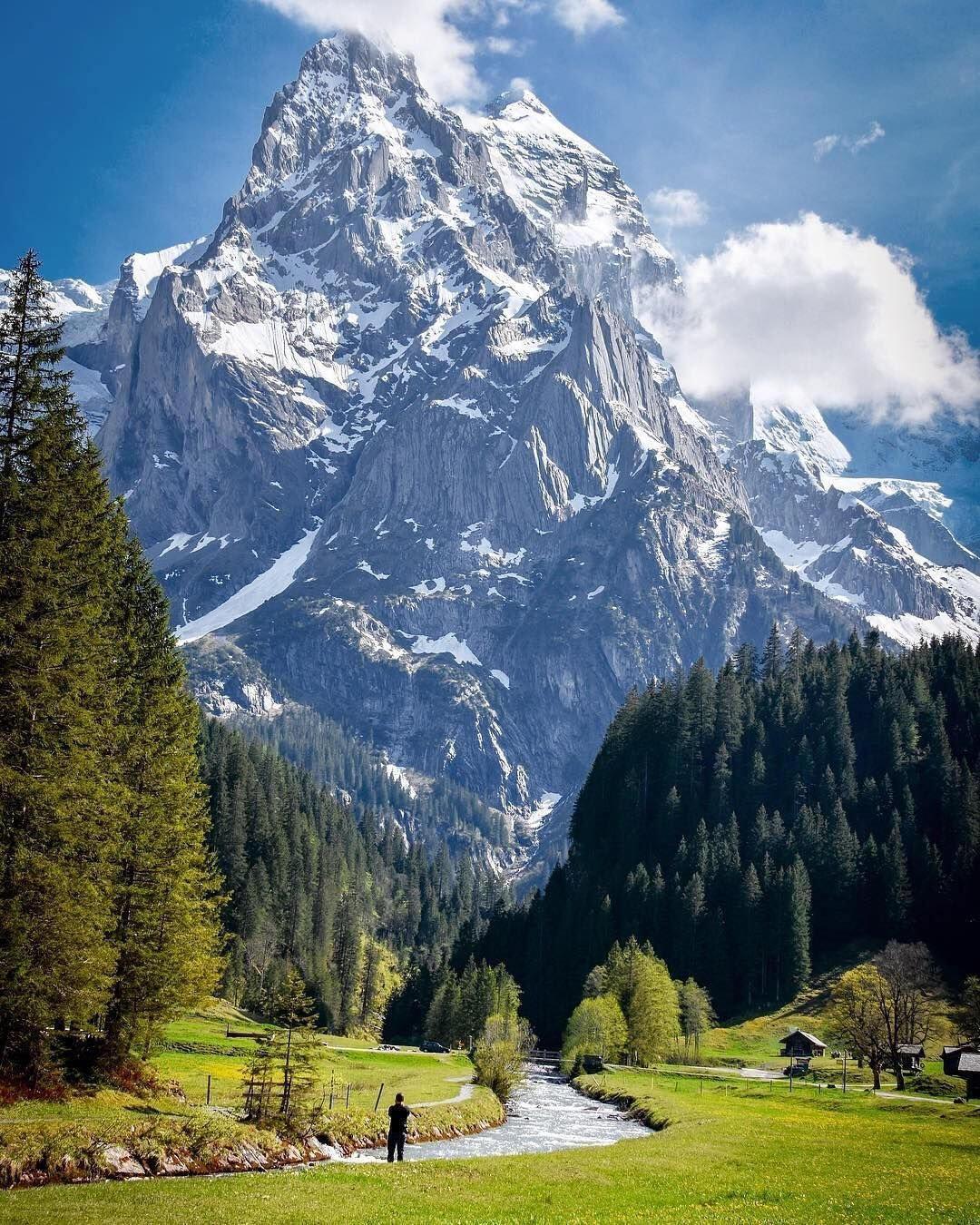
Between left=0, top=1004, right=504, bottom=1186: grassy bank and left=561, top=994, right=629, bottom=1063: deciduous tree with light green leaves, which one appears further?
left=561, top=994, right=629, bottom=1063: deciduous tree with light green leaves

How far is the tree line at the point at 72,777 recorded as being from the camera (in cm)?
3409

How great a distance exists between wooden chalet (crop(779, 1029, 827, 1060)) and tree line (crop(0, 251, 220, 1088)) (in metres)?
77.3

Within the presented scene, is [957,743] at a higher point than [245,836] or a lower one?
higher

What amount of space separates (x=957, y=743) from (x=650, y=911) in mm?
57502

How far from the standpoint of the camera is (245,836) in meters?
127

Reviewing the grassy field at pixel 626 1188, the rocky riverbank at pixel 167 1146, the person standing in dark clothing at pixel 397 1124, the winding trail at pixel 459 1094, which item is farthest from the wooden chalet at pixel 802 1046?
the person standing in dark clothing at pixel 397 1124

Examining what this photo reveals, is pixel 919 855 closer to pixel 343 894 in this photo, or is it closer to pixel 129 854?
pixel 343 894

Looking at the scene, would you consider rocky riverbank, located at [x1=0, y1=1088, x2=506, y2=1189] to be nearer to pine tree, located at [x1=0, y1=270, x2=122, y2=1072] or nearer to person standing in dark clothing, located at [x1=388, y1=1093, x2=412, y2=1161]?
person standing in dark clothing, located at [x1=388, y1=1093, x2=412, y2=1161]

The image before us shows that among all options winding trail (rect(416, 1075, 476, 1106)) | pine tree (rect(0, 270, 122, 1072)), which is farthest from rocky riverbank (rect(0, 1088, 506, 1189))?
winding trail (rect(416, 1075, 476, 1106))

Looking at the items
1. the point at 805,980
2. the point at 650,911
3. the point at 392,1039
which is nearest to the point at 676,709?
the point at 650,911

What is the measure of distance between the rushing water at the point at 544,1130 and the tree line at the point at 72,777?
1383 centimetres

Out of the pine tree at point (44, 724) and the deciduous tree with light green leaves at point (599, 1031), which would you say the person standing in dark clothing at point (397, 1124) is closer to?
the pine tree at point (44, 724)

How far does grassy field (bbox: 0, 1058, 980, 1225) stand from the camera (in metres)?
25.2

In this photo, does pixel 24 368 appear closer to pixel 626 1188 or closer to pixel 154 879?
pixel 154 879
